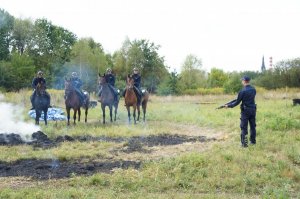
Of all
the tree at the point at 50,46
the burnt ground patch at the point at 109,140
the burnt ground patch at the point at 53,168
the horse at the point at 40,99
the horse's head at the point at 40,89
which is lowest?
the burnt ground patch at the point at 53,168

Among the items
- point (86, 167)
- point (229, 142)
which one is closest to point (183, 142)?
point (229, 142)

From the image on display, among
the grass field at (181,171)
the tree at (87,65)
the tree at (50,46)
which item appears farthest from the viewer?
the tree at (50,46)

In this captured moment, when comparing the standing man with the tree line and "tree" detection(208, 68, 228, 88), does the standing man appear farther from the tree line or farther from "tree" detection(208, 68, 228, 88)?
"tree" detection(208, 68, 228, 88)

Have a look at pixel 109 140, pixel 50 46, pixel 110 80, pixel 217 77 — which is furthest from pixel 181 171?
pixel 217 77

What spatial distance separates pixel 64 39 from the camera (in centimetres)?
7356

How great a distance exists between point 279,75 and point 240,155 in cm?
4589

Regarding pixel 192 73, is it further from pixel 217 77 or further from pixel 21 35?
pixel 21 35

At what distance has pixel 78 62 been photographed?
5991 centimetres

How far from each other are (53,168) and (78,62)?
165ft

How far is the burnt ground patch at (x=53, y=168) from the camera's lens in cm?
1005

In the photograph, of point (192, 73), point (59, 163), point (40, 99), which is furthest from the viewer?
point (192, 73)

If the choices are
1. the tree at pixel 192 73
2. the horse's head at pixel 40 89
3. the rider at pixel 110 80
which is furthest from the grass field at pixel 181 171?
the tree at pixel 192 73

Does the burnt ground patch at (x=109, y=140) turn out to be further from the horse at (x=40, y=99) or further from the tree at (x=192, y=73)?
the tree at (x=192, y=73)

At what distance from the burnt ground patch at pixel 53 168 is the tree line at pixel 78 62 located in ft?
123
